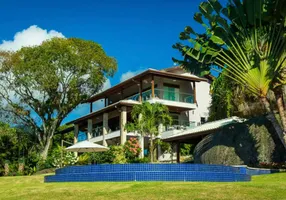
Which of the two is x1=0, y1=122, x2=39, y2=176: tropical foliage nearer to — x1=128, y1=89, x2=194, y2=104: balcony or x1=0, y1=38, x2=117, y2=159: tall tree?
x1=0, y1=38, x2=117, y2=159: tall tree

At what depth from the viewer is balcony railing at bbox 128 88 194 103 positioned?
3775 cm

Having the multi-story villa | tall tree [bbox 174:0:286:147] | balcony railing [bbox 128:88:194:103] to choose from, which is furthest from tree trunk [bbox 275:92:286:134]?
balcony railing [bbox 128:88:194:103]

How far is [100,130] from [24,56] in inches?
440

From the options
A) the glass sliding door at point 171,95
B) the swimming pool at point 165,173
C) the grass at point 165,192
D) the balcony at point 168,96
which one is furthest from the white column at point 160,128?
the grass at point 165,192

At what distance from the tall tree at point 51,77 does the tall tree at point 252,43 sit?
72.7 ft

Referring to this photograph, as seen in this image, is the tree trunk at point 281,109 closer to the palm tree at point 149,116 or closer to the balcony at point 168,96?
the palm tree at point 149,116

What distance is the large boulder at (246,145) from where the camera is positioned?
1955 centimetres

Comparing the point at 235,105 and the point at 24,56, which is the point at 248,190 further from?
the point at 24,56

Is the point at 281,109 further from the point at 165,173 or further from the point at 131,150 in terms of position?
the point at 131,150

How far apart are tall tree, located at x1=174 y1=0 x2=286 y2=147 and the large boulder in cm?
249

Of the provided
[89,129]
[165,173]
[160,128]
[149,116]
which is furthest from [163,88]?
[165,173]

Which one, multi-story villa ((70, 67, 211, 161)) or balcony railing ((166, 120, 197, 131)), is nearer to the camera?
balcony railing ((166, 120, 197, 131))

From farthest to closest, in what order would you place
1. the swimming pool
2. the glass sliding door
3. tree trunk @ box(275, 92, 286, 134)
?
the glass sliding door < tree trunk @ box(275, 92, 286, 134) < the swimming pool

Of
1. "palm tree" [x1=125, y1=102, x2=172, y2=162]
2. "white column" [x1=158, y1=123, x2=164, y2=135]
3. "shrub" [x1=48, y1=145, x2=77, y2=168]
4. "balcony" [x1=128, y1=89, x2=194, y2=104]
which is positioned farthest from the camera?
"balcony" [x1=128, y1=89, x2=194, y2=104]
